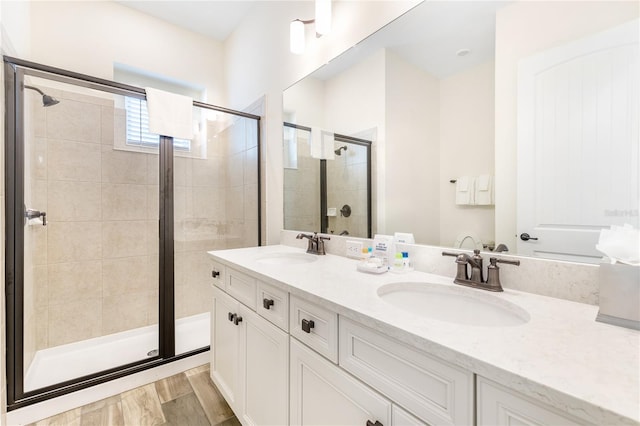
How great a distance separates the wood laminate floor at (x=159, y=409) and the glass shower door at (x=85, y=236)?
0.24 metres

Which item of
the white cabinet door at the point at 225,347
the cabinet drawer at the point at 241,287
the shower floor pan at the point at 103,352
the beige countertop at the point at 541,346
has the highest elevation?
the beige countertop at the point at 541,346

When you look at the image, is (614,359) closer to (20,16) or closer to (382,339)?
(382,339)

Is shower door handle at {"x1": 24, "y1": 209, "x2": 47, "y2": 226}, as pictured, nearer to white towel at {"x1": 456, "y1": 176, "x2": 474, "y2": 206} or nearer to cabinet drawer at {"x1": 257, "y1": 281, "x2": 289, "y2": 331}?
cabinet drawer at {"x1": 257, "y1": 281, "x2": 289, "y2": 331}

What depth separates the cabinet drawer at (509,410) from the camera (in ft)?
1.31

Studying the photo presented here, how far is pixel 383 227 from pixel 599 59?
0.88 metres

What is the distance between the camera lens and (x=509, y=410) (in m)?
0.44

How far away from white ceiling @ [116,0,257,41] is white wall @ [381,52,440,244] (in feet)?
5.78

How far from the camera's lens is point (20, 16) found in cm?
165

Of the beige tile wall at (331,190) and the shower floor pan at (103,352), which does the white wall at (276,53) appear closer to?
the beige tile wall at (331,190)

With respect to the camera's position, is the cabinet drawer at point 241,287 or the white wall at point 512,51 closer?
the white wall at point 512,51

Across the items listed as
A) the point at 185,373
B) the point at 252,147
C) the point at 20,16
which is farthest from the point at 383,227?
the point at 20,16

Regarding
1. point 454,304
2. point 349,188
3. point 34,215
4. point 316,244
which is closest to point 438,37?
point 349,188

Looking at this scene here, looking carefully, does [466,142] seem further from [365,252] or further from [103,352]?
[103,352]

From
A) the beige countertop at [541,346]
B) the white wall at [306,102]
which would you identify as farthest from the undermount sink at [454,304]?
the white wall at [306,102]
